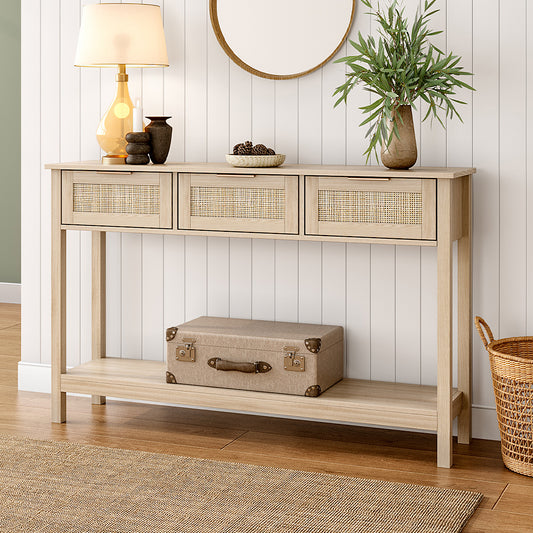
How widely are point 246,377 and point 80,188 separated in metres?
0.92

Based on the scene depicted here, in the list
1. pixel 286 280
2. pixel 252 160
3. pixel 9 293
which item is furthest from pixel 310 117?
Result: pixel 9 293

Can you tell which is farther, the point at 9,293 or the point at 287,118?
the point at 9,293

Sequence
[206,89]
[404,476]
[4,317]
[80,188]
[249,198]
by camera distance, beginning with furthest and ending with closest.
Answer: [4,317] → [206,89] → [80,188] → [249,198] → [404,476]

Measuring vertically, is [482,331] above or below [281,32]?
below

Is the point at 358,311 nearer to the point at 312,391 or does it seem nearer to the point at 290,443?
the point at 312,391

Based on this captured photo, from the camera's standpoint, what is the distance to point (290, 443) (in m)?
3.28

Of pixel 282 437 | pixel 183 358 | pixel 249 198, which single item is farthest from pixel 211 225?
pixel 282 437

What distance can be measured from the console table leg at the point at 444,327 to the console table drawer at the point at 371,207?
0.03 meters

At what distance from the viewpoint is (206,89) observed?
3.60 m

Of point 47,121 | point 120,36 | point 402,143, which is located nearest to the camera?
Result: point 402,143

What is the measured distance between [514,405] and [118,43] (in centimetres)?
188

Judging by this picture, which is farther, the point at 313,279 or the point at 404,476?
the point at 313,279

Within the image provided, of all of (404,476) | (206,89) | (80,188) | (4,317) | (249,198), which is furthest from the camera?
(4,317)

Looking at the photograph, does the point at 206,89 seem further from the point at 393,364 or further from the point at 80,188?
the point at 393,364
